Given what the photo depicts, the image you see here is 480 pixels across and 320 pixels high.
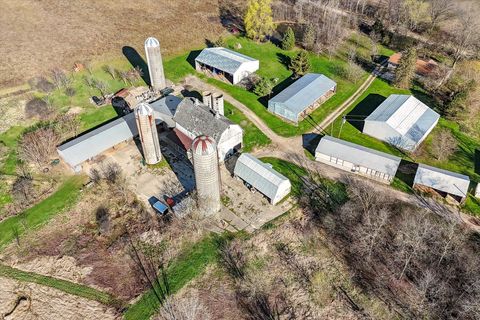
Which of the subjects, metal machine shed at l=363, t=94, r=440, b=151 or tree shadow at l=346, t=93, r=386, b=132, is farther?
tree shadow at l=346, t=93, r=386, b=132

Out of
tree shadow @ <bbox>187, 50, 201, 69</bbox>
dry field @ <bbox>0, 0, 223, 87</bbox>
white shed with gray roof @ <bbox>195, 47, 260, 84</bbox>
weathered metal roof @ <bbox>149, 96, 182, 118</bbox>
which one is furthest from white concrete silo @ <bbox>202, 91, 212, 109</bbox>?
dry field @ <bbox>0, 0, 223, 87</bbox>

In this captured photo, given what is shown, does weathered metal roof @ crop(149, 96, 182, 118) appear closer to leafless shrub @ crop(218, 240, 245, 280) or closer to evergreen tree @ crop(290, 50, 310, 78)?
leafless shrub @ crop(218, 240, 245, 280)

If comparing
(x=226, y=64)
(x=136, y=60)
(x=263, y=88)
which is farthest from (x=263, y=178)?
(x=136, y=60)

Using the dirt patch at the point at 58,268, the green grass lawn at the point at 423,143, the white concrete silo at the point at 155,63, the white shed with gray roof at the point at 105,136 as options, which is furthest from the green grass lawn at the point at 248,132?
the dirt patch at the point at 58,268

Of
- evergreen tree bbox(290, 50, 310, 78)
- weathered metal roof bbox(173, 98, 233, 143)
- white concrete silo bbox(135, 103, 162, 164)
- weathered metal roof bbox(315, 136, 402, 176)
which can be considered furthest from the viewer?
evergreen tree bbox(290, 50, 310, 78)

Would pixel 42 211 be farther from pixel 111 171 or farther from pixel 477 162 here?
pixel 477 162

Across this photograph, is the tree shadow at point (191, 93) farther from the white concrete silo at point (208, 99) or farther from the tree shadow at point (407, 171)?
the tree shadow at point (407, 171)
